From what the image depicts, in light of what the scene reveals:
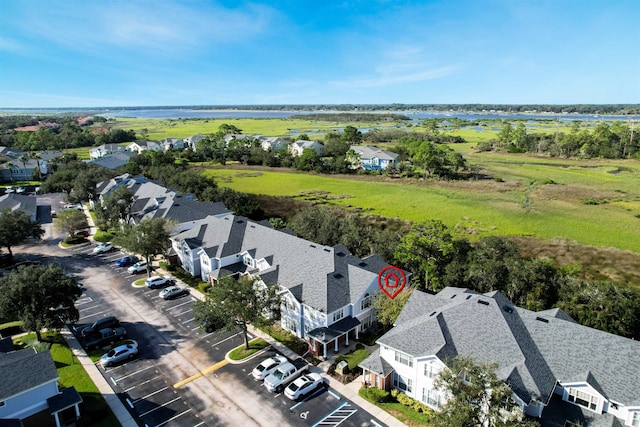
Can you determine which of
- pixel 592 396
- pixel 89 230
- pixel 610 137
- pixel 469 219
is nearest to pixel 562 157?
pixel 610 137

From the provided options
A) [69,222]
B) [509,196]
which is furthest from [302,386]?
[509,196]

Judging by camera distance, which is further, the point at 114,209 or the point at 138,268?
the point at 114,209

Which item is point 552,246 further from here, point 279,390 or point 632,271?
point 279,390

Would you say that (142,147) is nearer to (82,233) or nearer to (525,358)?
(82,233)

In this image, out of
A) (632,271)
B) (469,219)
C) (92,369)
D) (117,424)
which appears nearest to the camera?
(117,424)

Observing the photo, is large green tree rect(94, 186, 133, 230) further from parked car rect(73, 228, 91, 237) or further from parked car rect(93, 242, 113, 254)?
parked car rect(93, 242, 113, 254)

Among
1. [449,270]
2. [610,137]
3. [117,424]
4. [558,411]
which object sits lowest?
[117,424]
